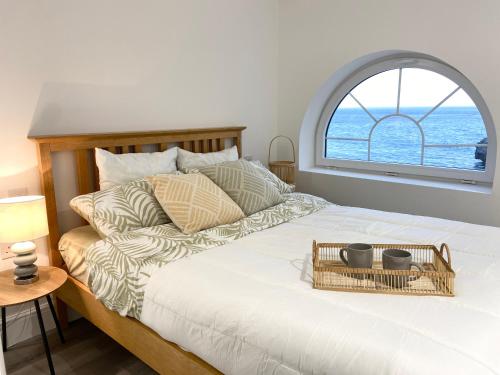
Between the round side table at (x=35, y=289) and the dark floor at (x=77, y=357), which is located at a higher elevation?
the round side table at (x=35, y=289)

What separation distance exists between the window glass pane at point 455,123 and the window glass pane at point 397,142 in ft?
0.32

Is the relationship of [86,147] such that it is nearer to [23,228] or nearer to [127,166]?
[127,166]

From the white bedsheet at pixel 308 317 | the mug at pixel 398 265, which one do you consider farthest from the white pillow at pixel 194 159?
the mug at pixel 398 265

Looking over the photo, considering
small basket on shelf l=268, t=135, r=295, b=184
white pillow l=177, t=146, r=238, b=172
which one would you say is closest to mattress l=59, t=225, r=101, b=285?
white pillow l=177, t=146, r=238, b=172

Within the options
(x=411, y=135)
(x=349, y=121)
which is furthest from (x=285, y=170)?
(x=411, y=135)

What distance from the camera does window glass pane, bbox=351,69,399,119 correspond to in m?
3.16

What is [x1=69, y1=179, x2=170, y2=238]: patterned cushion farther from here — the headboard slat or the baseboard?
the baseboard

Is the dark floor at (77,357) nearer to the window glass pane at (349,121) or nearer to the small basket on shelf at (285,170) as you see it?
the small basket on shelf at (285,170)

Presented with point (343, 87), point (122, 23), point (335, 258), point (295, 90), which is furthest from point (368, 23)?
point (335, 258)

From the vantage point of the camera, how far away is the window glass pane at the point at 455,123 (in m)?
2.83

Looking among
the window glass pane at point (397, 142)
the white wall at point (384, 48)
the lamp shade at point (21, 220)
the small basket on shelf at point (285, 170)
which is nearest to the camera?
the lamp shade at point (21, 220)

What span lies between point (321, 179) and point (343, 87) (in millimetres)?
821

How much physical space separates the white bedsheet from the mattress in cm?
56

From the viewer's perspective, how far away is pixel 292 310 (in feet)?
4.13
